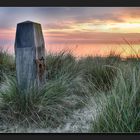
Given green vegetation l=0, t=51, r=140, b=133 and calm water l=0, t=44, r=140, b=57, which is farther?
calm water l=0, t=44, r=140, b=57

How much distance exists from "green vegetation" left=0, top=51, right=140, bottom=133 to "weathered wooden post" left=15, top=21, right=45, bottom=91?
73 mm

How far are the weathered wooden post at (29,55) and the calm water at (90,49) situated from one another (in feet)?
0.29

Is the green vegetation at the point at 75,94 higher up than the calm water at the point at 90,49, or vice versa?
the calm water at the point at 90,49

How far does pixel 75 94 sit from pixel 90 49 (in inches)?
18.3

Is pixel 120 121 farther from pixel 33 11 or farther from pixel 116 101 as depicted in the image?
pixel 33 11

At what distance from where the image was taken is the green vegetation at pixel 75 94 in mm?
4078

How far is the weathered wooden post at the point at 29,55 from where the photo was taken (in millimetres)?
4406

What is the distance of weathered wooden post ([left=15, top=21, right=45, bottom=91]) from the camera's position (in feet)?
14.5

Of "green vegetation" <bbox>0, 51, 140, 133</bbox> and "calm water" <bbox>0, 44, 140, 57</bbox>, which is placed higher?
"calm water" <bbox>0, 44, 140, 57</bbox>

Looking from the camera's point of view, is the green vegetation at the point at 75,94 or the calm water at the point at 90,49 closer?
the green vegetation at the point at 75,94

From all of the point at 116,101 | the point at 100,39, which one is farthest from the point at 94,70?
the point at 116,101

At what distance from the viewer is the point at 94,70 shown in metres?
4.57

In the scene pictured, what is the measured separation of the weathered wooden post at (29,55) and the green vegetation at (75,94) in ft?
0.24

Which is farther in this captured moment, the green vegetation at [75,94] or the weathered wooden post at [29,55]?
the weathered wooden post at [29,55]
